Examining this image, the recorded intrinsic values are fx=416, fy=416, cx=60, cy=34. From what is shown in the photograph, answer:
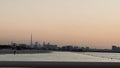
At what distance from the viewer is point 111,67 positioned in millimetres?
41344

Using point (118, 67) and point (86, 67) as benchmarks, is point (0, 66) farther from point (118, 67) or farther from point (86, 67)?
point (118, 67)

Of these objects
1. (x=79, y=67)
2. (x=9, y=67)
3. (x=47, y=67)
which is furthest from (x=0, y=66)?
(x=79, y=67)

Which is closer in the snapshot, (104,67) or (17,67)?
(17,67)

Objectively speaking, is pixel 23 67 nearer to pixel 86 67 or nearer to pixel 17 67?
pixel 17 67

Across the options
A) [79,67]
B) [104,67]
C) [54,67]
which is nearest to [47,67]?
[54,67]

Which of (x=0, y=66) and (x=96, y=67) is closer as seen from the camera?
(x=0, y=66)

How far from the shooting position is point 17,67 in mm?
39469

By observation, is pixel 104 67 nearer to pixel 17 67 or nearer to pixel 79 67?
pixel 79 67

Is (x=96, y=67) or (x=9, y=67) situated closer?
(x=9, y=67)

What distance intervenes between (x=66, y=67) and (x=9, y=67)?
5.83 metres

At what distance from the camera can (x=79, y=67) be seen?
1641 inches

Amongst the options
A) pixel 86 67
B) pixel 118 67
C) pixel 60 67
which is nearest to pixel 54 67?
pixel 60 67

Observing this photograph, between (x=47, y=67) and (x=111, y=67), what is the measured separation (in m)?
6.37

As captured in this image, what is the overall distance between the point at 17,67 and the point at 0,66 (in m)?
1.66
